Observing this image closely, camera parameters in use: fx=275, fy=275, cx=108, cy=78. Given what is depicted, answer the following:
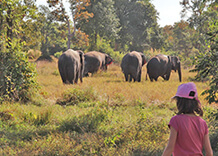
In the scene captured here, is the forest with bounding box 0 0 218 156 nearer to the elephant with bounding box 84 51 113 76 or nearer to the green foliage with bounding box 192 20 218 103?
the green foliage with bounding box 192 20 218 103

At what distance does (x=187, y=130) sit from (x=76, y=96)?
777cm

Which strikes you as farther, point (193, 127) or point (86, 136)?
point (86, 136)

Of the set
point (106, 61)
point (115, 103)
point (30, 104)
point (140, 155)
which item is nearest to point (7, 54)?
point (30, 104)

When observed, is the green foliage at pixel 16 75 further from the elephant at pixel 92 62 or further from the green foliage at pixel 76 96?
the elephant at pixel 92 62

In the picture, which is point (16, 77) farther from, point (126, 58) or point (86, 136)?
point (126, 58)

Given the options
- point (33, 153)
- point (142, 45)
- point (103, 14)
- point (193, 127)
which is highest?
point (103, 14)

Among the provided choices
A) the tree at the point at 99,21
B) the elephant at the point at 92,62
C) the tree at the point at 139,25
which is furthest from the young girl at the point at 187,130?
the tree at the point at 139,25

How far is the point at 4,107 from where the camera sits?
26.4ft

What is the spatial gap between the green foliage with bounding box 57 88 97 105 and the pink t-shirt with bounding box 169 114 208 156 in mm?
7307

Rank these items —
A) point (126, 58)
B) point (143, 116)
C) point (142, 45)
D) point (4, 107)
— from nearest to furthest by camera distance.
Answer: point (143, 116), point (4, 107), point (126, 58), point (142, 45)

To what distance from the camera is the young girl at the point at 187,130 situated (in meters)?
2.62

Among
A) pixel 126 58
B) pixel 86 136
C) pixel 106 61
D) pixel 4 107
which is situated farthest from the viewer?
pixel 106 61

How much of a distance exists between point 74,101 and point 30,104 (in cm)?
153

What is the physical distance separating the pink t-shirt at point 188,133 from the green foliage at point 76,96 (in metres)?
7.31
